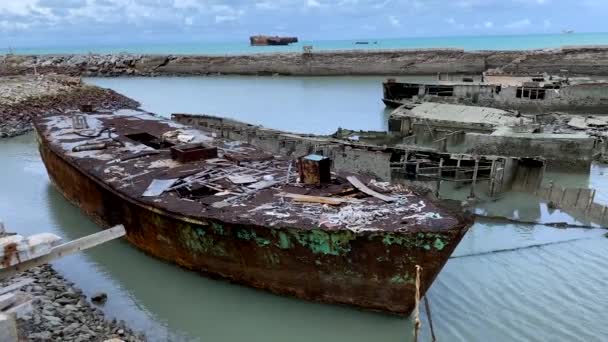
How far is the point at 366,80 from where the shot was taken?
48.9 m

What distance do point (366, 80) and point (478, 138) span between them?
108ft

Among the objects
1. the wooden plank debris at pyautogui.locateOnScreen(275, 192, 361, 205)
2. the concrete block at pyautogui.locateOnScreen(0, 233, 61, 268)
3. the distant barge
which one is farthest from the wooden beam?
the distant barge

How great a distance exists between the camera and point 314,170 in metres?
9.08

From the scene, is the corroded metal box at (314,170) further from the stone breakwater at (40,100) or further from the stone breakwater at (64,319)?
the stone breakwater at (40,100)

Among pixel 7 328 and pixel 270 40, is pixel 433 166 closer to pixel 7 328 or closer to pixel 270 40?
pixel 7 328

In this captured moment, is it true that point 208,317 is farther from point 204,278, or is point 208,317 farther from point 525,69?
point 525,69

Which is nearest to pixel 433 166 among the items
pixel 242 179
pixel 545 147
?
pixel 545 147

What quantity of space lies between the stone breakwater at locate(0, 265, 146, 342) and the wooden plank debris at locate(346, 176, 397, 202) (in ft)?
14.3

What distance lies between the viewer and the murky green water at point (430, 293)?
756 centimetres

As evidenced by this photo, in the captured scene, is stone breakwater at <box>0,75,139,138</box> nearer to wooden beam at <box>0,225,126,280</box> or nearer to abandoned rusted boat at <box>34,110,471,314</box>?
abandoned rusted boat at <box>34,110,471,314</box>

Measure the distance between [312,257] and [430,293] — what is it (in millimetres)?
2425

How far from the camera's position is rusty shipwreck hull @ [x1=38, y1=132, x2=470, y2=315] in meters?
7.04

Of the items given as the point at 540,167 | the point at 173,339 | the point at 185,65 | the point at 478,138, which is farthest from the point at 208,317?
the point at 185,65

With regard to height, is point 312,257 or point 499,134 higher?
point 312,257
